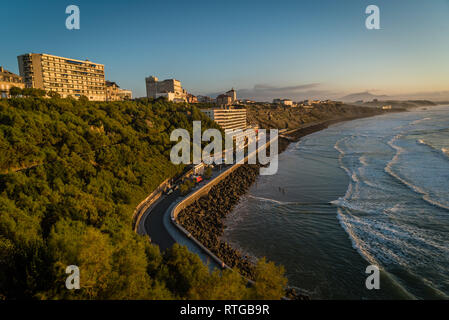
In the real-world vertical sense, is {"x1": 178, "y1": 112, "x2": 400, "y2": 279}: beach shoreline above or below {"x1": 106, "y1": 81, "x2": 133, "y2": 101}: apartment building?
below

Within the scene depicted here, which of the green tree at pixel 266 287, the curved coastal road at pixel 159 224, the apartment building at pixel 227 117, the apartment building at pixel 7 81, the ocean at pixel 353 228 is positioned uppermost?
the apartment building at pixel 7 81

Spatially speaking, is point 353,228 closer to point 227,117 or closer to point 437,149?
point 437,149

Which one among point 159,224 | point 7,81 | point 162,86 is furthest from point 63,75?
point 159,224

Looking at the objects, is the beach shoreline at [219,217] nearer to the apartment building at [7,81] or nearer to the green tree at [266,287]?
the green tree at [266,287]

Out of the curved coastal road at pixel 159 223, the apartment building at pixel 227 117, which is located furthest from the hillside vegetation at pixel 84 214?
the apartment building at pixel 227 117

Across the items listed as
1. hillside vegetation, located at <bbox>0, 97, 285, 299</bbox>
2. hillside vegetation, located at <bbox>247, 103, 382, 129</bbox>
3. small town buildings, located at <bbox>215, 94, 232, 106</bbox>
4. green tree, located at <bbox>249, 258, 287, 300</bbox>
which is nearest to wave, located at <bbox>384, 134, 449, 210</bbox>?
hillside vegetation, located at <bbox>0, 97, 285, 299</bbox>

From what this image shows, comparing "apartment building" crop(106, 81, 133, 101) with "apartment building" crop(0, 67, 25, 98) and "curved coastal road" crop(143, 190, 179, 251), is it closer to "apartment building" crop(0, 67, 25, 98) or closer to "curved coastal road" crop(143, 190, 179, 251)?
"apartment building" crop(0, 67, 25, 98)
